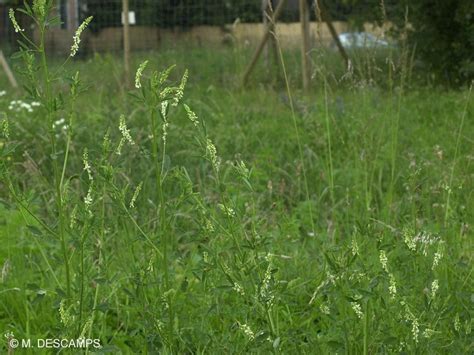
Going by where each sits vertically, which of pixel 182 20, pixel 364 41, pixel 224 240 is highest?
pixel 364 41

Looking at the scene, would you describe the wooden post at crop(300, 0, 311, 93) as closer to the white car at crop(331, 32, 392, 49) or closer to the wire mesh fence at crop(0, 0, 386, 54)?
the white car at crop(331, 32, 392, 49)

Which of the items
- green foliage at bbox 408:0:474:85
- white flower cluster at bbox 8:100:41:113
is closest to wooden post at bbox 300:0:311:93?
green foliage at bbox 408:0:474:85

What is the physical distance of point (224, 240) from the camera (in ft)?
7.35

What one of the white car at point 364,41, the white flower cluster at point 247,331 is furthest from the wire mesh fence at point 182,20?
the white flower cluster at point 247,331

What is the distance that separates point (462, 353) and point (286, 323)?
2.46 feet

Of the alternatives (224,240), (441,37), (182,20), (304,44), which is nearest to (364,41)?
(224,240)

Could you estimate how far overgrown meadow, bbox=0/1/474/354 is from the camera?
1913mm

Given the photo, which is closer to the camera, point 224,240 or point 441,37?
point 224,240

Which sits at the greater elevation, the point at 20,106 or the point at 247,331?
the point at 247,331

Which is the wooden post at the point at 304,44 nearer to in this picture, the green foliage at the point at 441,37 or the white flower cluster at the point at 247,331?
the green foliage at the point at 441,37

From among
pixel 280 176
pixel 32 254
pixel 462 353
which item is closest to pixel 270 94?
pixel 280 176

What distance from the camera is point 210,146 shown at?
6.10 feet

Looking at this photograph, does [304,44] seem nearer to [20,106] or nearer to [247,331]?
[20,106]

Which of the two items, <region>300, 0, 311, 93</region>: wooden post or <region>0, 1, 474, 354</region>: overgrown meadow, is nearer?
<region>0, 1, 474, 354</region>: overgrown meadow
